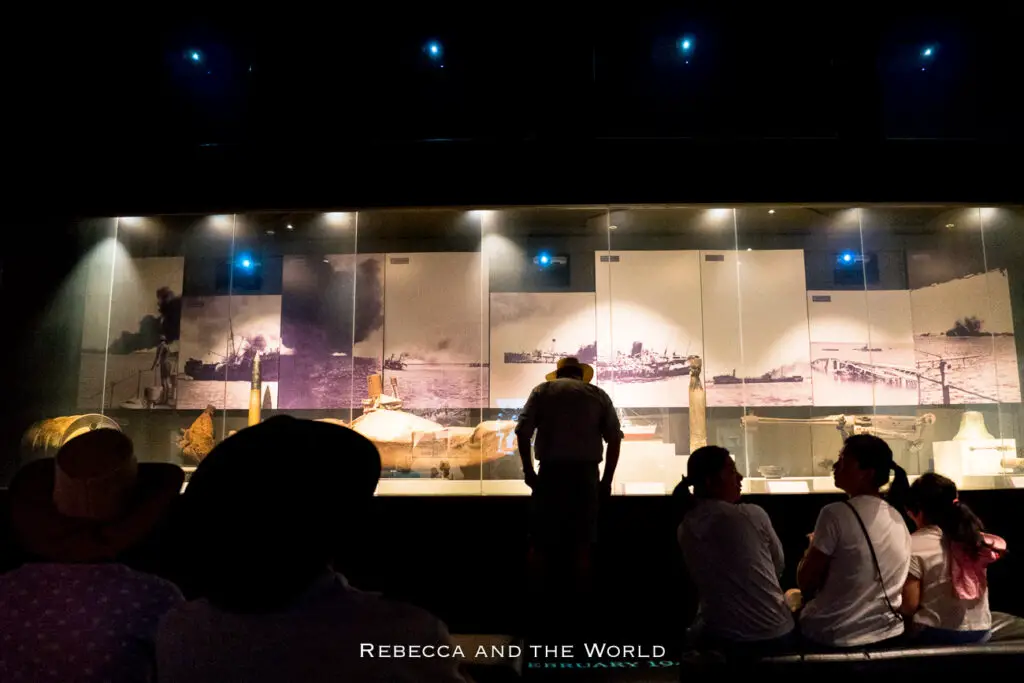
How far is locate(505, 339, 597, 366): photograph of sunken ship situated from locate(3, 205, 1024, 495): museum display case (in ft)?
0.06

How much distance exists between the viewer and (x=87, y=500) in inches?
62.9

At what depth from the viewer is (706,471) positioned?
8.41 feet

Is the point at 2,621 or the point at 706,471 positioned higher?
A: the point at 706,471

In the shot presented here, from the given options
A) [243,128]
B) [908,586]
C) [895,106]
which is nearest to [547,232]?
[243,128]

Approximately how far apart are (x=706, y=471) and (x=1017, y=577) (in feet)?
11.1

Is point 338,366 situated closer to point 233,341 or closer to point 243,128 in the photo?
point 233,341

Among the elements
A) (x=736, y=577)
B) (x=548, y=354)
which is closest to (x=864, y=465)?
(x=736, y=577)

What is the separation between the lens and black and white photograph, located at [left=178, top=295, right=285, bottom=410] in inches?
217

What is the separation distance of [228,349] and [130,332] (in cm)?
91

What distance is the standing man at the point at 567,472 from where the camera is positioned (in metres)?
3.90

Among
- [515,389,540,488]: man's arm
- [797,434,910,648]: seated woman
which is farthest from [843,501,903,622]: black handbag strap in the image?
[515,389,540,488]: man's arm

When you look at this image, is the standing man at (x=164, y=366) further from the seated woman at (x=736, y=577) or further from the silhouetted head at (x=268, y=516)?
the silhouetted head at (x=268, y=516)

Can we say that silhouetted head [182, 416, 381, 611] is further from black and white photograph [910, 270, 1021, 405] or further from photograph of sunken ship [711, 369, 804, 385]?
black and white photograph [910, 270, 1021, 405]

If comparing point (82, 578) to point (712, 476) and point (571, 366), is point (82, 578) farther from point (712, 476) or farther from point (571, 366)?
point (571, 366)
